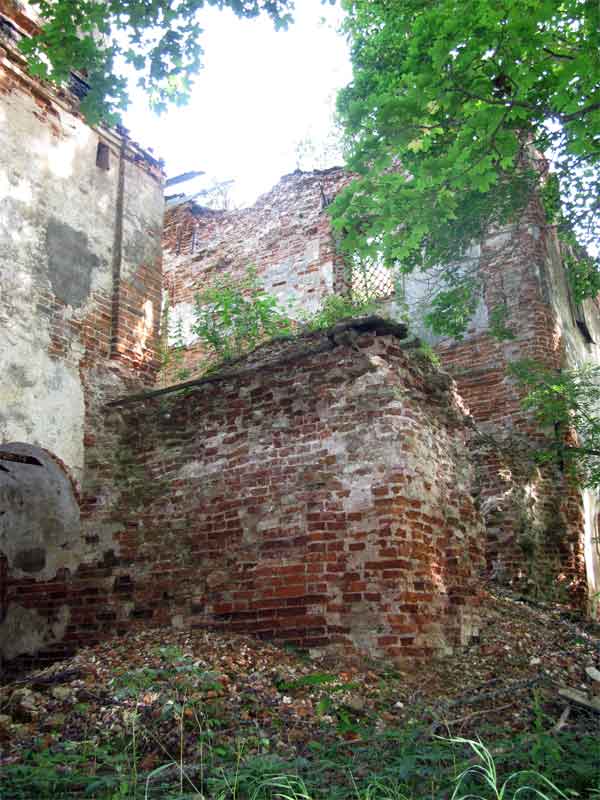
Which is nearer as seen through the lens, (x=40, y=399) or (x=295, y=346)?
(x=295, y=346)

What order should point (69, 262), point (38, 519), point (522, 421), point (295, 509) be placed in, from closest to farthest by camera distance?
point (295, 509) < point (38, 519) < point (69, 262) < point (522, 421)

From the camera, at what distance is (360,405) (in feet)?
19.9

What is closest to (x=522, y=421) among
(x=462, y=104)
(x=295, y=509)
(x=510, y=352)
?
(x=510, y=352)

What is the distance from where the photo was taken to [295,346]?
22.4 feet

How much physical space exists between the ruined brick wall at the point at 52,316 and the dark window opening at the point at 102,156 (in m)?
0.02

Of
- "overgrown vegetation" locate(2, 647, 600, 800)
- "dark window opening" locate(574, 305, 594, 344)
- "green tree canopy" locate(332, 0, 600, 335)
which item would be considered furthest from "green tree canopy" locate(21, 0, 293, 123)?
"dark window opening" locate(574, 305, 594, 344)

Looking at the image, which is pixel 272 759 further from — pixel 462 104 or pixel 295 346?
pixel 462 104

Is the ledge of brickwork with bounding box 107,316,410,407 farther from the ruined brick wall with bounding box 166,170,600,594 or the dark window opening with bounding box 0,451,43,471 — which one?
the ruined brick wall with bounding box 166,170,600,594

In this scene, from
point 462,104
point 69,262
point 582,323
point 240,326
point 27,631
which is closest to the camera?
point 462,104

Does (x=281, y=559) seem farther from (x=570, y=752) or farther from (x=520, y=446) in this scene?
(x=520, y=446)

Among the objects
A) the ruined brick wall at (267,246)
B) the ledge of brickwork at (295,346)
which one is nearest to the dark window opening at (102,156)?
the ledge of brickwork at (295,346)

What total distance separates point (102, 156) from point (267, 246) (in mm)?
6214

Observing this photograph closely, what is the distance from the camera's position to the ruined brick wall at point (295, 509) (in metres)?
5.64

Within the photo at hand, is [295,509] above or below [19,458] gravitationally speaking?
below
